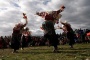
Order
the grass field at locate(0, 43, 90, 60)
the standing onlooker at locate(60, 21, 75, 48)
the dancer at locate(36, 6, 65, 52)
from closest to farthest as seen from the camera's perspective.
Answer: the grass field at locate(0, 43, 90, 60) < the dancer at locate(36, 6, 65, 52) < the standing onlooker at locate(60, 21, 75, 48)

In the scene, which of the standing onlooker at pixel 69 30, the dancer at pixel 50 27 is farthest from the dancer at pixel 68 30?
the dancer at pixel 50 27

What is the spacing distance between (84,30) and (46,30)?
31.8 metres

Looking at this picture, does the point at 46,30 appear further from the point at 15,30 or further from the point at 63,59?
the point at 63,59

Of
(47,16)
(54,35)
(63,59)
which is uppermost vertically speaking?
(47,16)

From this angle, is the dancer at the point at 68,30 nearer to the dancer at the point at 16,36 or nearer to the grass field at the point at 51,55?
the dancer at the point at 16,36

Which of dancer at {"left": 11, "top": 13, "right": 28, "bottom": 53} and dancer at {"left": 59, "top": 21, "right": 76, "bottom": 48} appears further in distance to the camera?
dancer at {"left": 59, "top": 21, "right": 76, "bottom": 48}

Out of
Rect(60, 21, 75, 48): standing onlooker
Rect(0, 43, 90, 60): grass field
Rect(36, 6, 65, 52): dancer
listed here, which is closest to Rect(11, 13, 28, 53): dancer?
Rect(0, 43, 90, 60): grass field

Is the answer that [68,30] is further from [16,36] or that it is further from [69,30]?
[16,36]

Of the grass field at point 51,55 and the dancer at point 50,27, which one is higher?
the dancer at point 50,27

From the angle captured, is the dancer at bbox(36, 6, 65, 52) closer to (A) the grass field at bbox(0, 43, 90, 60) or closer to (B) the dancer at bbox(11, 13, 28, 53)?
(A) the grass field at bbox(0, 43, 90, 60)

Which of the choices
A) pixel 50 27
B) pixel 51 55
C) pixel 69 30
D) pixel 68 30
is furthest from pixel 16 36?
pixel 51 55

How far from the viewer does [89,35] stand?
5516 cm

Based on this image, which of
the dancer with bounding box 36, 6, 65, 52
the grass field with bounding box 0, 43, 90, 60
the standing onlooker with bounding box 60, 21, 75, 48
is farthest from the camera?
the standing onlooker with bounding box 60, 21, 75, 48

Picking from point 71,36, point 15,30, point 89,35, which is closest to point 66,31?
point 71,36
